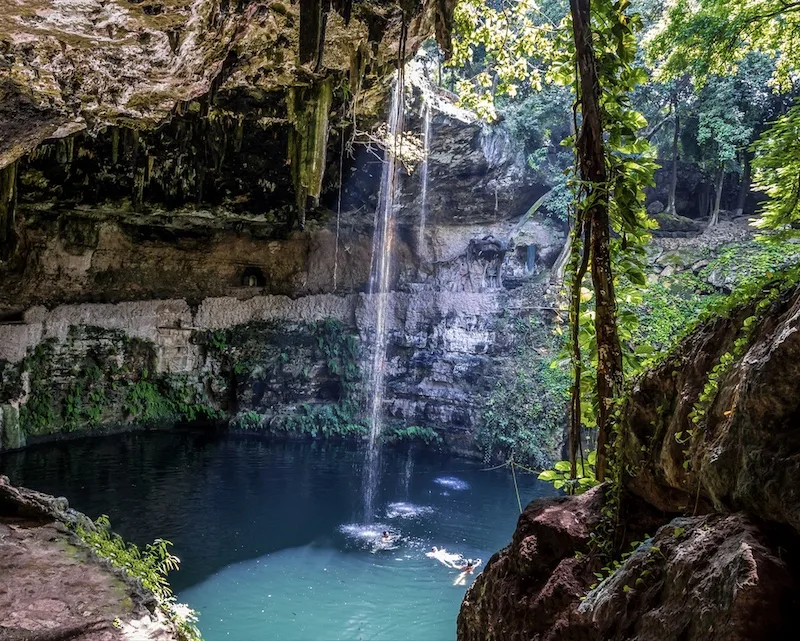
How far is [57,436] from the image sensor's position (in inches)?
480

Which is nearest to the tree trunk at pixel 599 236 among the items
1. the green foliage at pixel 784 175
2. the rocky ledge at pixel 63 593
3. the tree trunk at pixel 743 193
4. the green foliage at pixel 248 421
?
the green foliage at pixel 784 175

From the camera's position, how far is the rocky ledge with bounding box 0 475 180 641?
283 cm

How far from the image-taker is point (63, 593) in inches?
125

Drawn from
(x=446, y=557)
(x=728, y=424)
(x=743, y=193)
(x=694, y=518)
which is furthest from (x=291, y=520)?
(x=743, y=193)

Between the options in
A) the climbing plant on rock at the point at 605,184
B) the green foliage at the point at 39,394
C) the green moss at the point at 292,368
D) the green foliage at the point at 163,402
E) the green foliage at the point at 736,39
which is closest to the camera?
the climbing plant on rock at the point at 605,184

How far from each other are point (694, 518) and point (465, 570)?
6.27 meters

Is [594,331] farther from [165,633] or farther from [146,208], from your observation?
[146,208]

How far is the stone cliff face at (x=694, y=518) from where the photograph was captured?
1.38 m

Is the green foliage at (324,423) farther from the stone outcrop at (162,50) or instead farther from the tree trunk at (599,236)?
the tree trunk at (599,236)

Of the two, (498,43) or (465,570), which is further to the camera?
(465,570)

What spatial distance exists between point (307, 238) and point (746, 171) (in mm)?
11455

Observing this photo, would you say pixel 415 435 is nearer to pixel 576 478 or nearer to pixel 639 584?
pixel 576 478

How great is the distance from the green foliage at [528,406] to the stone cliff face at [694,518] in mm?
9949

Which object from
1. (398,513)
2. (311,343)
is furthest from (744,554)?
(311,343)
